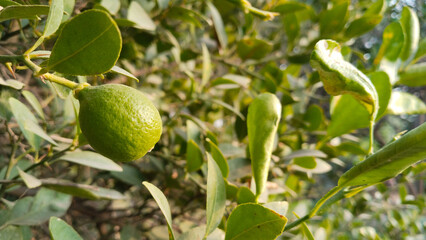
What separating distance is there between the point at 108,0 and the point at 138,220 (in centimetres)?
62

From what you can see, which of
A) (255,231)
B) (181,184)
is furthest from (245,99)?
(255,231)

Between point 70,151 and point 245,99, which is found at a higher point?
point 70,151

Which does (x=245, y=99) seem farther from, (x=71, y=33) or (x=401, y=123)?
(x=401, y=123)

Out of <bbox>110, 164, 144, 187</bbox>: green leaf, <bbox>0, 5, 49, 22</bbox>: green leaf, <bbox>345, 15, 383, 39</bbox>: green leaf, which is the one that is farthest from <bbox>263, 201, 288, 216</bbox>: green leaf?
<bbox>345, 15, 383, 39</bbox>: green leaf

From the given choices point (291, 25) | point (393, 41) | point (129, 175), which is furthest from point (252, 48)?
point (129, 175)

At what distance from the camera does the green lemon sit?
391 mm

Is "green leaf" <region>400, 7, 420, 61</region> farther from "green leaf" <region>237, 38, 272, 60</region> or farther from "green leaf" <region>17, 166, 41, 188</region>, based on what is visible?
"green leaf" <region>17, 166, 41, 188</region>

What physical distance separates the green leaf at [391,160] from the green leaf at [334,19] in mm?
709

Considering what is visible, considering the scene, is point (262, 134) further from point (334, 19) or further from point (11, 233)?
point (334, 19)

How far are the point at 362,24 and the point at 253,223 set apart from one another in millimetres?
792

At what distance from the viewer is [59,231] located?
436mm

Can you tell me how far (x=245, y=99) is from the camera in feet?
4.12

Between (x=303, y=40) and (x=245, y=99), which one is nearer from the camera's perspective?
(x=245, y=99)

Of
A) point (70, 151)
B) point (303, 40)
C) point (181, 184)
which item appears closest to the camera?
point (70, 151)
